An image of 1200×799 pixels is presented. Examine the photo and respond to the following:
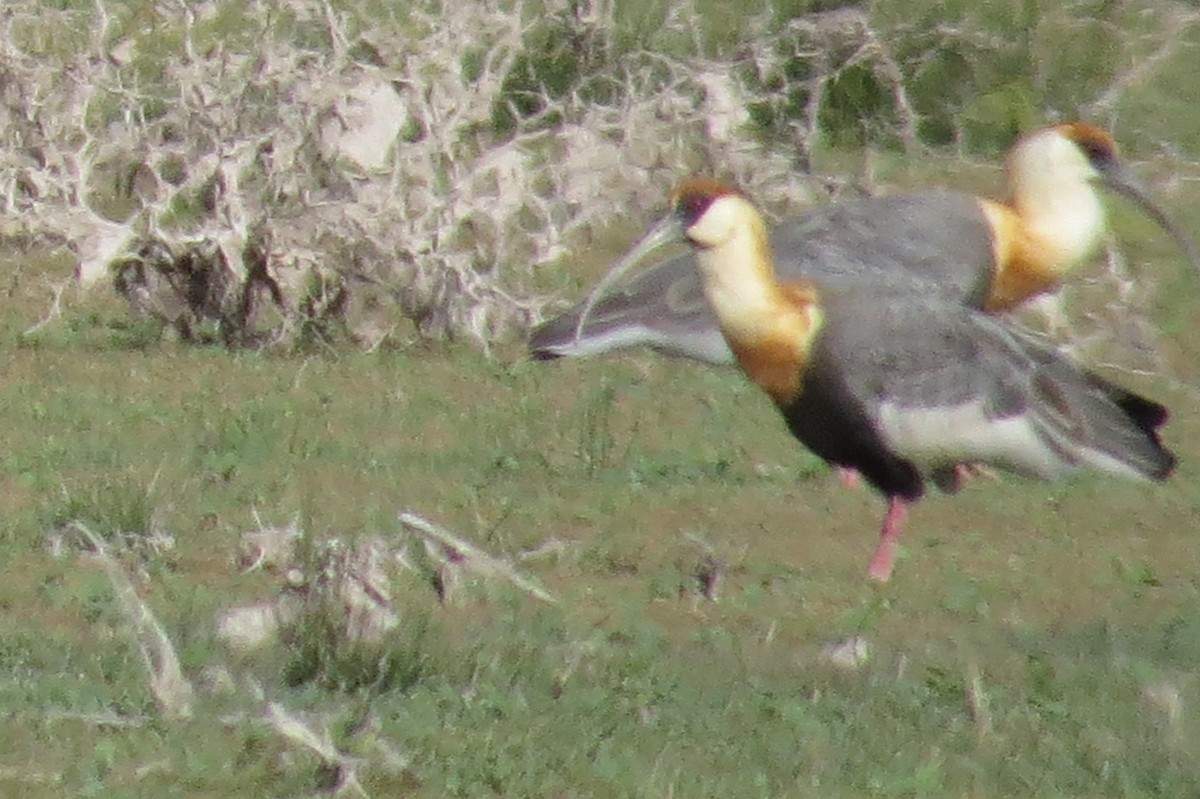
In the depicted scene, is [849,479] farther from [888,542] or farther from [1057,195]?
[1057,195]

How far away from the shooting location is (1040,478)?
7.99 metres

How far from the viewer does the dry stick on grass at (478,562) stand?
6.88 meters

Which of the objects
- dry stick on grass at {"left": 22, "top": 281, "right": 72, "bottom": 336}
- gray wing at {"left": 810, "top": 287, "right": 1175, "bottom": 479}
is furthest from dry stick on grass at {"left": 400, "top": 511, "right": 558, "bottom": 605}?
dry stick on grass at {"left": 22, "top": 281, "right": 72, "bottom": 336}

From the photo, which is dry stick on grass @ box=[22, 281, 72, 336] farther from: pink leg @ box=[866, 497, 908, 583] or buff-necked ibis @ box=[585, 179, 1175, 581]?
pink leg @ box=[866, 497, 908, 583]

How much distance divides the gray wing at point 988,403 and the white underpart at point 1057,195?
1708mm

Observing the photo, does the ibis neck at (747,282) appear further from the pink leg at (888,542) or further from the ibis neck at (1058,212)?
the ibis neck at (1058,212)

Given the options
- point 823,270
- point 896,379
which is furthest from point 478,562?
point 823,270

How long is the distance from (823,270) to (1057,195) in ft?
3.65

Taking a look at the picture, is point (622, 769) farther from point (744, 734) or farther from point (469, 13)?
point (469, 13)

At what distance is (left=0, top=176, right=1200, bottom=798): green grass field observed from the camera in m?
5.21

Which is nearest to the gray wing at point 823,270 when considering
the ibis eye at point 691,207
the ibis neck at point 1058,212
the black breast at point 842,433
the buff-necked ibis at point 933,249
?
the buff-necked ibis at point 933,249

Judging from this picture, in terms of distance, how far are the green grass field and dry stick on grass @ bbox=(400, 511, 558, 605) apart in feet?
0.30

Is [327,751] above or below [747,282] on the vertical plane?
above

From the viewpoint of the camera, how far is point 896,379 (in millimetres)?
7734
